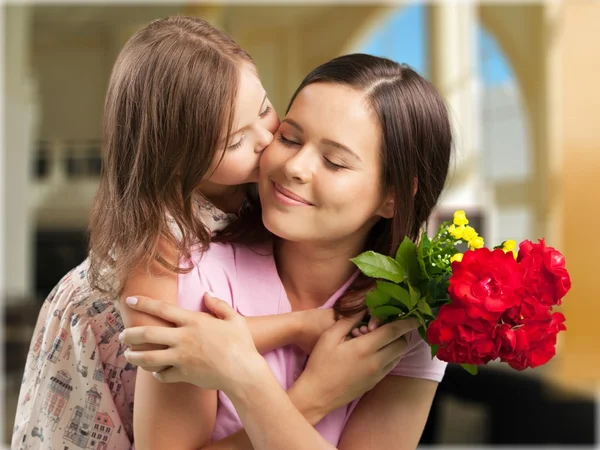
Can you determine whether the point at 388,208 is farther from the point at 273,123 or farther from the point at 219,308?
the point at 219,308

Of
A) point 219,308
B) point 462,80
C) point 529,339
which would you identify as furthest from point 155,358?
point 462,80

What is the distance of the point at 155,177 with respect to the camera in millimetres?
1436

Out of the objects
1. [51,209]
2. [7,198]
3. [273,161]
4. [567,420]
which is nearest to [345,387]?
[273,161]

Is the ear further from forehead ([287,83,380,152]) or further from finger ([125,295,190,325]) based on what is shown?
finger ([125,295,190,325])

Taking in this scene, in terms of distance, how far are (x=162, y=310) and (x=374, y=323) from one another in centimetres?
38

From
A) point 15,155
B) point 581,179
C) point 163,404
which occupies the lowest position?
point 15,155

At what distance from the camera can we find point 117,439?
5.16 ft

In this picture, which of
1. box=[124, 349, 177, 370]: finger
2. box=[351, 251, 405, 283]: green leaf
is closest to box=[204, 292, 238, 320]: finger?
box=[124, 349, 177, 370]: finger

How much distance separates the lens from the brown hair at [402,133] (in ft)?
4.84

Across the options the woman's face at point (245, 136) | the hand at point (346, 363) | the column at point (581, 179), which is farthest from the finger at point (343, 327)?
the column at point (581, 179)

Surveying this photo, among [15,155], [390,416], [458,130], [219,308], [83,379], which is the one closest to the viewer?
[219,308]

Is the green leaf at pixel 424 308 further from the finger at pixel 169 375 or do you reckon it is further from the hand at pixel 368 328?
the finger at pixel 169 375

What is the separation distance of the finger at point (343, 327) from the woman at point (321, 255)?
1 cm

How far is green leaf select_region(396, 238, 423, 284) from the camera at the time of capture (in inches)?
55.3
